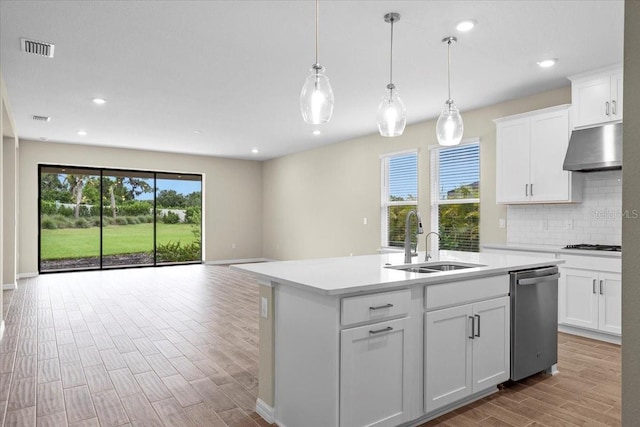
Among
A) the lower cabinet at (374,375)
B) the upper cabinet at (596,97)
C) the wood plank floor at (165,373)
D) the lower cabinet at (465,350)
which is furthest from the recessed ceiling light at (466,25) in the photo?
the wood plank floor at (165,373)

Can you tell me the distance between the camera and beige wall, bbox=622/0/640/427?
83cm

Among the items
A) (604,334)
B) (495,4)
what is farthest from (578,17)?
(604,334)

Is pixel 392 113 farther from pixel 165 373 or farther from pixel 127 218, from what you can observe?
pixel 127 218

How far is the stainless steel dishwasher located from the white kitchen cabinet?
1.14 metres

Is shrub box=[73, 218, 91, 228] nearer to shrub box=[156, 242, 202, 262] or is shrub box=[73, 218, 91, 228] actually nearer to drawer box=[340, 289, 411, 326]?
shrub box=[156, 242, 202, 262]

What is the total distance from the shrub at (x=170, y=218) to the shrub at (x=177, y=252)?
0.54 metres

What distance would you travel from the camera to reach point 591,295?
4059 mm

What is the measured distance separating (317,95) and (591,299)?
11.6 ft

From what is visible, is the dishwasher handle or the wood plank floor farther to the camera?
the dishwasher handle

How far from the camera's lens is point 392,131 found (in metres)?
3.03

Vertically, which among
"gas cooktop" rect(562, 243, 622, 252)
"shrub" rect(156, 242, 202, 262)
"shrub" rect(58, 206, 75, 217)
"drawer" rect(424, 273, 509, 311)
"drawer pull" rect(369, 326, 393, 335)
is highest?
"shrub" rect(58, 206, 75, 217)

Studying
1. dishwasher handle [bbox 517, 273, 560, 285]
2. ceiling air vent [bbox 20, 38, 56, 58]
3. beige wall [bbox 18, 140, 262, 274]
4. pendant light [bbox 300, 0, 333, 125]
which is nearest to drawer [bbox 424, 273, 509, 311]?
dishwasher handle [bbox 517, 273, 560, 285]

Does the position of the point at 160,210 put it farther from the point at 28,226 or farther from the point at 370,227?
the point at 370,227

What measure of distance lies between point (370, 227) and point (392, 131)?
464 cm
